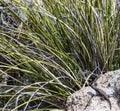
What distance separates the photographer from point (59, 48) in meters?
1.99

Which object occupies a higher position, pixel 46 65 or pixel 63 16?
pixel 63 16

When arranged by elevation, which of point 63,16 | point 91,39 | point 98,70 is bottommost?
point 98,70

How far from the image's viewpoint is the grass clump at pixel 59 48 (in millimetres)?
1798

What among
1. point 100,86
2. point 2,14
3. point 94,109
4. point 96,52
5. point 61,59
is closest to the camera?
point 94,109

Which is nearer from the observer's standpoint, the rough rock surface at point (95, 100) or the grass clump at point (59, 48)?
the rough rock surface at point (95, 100)

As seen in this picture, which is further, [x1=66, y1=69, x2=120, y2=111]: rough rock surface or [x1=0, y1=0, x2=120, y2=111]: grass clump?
[x1=0, y1=0, x2=120, y2=111]: grass clump

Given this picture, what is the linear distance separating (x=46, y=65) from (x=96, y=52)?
0.30m

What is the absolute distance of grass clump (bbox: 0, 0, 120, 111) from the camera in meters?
1.80

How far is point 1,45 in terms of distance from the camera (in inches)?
74.1

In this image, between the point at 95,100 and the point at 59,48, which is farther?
the point at 59,48

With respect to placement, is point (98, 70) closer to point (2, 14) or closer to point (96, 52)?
point (96, 52)

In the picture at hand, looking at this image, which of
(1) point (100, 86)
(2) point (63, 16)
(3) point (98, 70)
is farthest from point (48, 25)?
(1) point (100, 86)

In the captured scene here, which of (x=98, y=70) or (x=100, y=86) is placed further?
(x=98, y=70)

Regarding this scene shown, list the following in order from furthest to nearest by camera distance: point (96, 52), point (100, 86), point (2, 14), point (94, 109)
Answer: point (2, 14)
point (96, 52)
point (100, 86)
point (94, 109)
